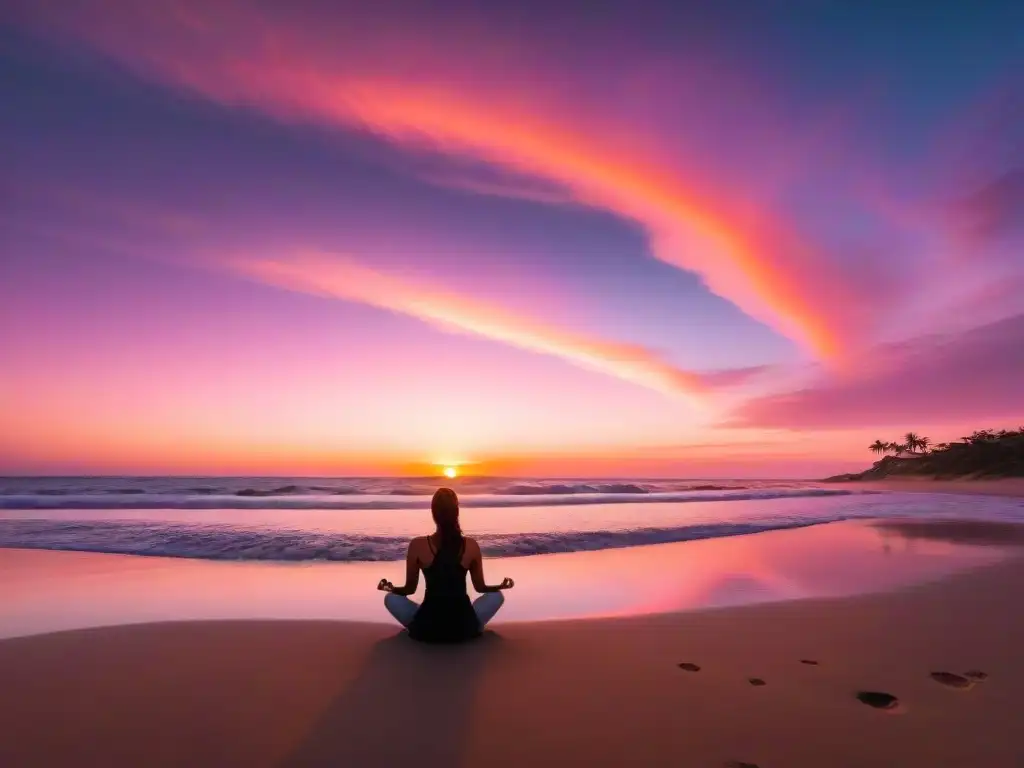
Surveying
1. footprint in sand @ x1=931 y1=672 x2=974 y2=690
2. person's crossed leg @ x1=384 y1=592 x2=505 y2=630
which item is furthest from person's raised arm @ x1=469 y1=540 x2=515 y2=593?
footprint in sand @ x1=931 y1=672 x2=974 y2=690

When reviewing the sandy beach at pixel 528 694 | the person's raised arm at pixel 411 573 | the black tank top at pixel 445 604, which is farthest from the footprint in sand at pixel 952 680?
the person's raised arm at pixel 411 573

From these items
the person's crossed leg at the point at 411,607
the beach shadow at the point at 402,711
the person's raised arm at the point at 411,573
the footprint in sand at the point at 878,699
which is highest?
the person's raised arm at the point at 411,573

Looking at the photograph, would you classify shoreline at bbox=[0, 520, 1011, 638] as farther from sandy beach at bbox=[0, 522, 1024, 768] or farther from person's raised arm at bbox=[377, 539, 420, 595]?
person's raised arm at bbox=[377, 539, 420, 595]

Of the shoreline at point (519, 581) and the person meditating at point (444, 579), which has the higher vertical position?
the person meditating at point (444, 579)

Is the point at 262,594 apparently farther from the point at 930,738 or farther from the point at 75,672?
the point at 930,738

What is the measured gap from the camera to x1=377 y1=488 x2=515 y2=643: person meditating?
631cm

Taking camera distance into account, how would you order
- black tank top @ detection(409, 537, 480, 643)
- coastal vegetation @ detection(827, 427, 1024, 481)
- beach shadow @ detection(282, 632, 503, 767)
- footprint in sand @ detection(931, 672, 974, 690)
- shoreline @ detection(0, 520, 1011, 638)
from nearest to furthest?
beach shadow @ detection(282, 632, 503, 767) → footprint in sand @ detection(931, 672, 974, 690) → black tank top @ detection(409, 537, 480, 643) → shoreline @ detection(0, 520, 1011, 638) → coastal vegetation @ detection(827, 427, 1024, 481)

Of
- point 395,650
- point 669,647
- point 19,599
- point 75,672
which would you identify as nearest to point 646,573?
point 669,647

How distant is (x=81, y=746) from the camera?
4172 millimetres

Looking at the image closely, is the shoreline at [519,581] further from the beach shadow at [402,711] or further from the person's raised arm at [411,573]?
the beach shadow at [402,711]

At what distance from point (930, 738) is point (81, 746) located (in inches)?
234

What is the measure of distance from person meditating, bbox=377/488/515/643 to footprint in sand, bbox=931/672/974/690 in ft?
13.0

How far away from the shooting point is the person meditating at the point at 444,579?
Result: 20.7 feet

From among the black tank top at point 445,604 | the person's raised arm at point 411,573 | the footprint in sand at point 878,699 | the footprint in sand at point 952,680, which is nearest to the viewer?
the footprint in sand at point 878,699
